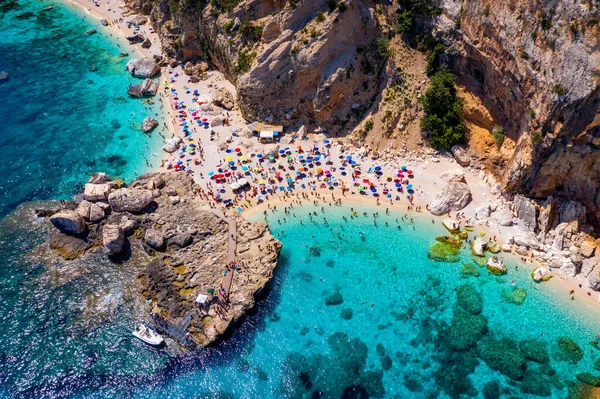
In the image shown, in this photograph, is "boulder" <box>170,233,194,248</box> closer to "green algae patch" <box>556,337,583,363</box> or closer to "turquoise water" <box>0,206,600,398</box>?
"turquoise water" <box>0,206,600,398</box>

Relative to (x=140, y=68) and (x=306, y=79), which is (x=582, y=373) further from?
(x=140, y=68)

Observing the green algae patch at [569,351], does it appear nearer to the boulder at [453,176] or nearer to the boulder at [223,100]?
the boulder at [453,176]

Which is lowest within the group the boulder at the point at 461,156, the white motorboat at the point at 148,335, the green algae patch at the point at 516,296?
the white motorboat at the point at 148,335

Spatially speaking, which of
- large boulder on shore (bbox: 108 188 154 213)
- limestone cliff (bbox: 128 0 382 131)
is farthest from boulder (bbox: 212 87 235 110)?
large boulder on shore (bbox: 108 188 154 213)

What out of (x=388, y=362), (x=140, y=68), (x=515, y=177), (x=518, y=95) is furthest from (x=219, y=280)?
(x=140, y=68)

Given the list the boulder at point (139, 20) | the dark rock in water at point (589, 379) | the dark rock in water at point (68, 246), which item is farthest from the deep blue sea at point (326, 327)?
the boulder at point (139, 20)

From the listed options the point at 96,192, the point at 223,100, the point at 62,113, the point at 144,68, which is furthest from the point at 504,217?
the point at 62,113

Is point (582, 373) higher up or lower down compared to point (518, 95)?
lower down
